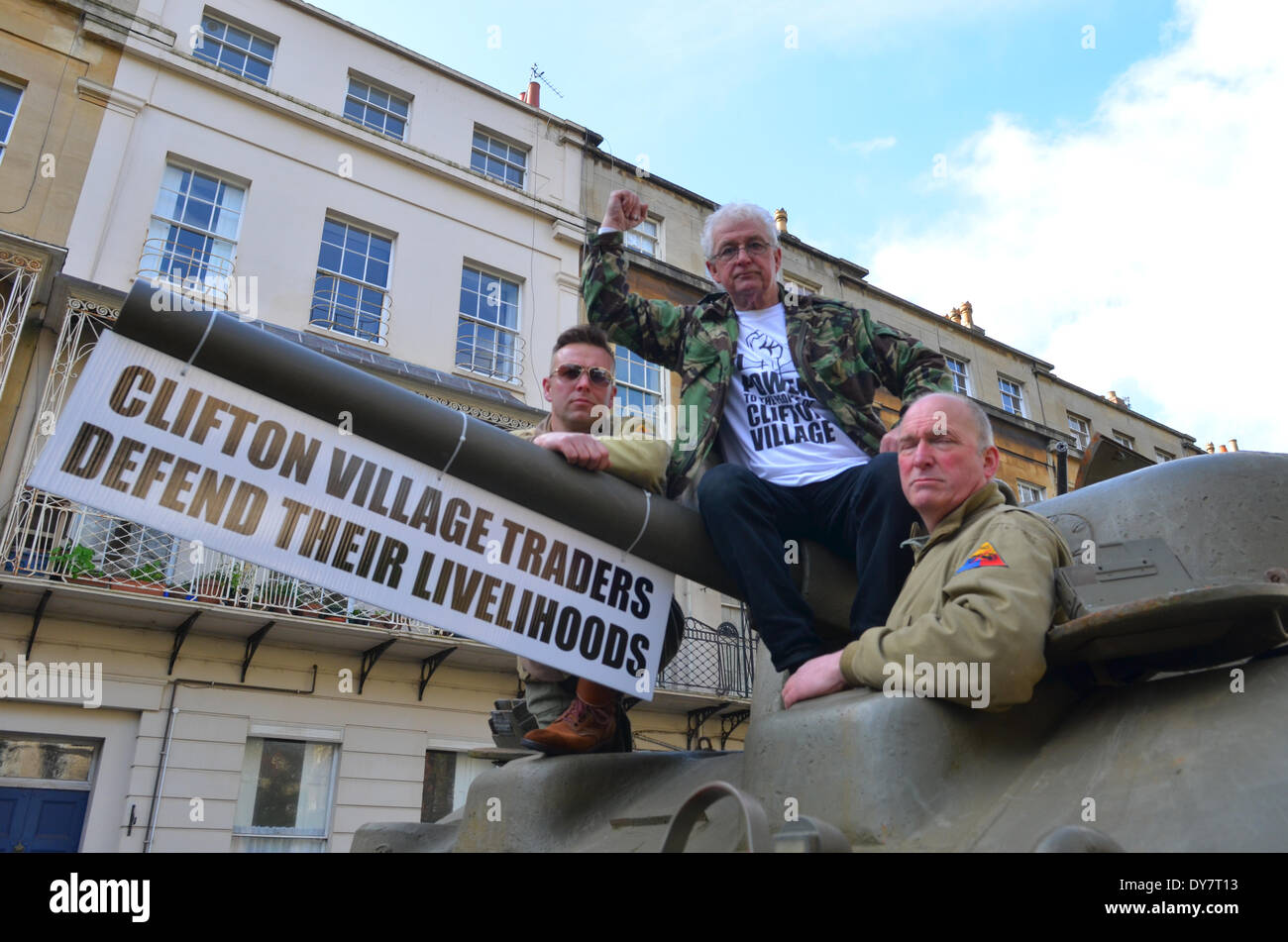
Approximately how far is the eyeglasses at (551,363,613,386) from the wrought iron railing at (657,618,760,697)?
1457 centimetres

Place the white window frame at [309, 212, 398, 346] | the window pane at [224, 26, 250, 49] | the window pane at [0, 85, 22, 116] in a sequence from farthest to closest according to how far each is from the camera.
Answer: the window pane at [224, 26, 250, 49] → the white window frame at [309, 212, 398, 346] → the window pane at [0, 85, 22, 116]

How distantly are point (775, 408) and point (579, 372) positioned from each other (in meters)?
0.79

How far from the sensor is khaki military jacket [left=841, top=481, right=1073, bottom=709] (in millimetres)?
2041

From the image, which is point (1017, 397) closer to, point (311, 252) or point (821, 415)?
point (311, 252)

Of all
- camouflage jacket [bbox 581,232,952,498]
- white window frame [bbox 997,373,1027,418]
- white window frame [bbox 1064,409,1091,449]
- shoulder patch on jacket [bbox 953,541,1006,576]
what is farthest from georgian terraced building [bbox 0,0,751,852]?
white window frame [bbox 1064,409,1091,449]

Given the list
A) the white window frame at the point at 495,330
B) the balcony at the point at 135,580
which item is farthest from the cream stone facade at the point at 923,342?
the balcony at the point at 135,580

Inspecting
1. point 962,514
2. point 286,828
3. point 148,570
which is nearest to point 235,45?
point 148,570

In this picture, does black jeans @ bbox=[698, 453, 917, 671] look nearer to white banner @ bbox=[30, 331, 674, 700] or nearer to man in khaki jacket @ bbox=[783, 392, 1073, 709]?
man in khaki jacket @ bbox=[783, 392, 1073, 709]

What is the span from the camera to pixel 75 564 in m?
12.6

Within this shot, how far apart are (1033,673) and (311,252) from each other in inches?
665

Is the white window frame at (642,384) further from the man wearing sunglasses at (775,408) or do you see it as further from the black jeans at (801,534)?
the black jeans at (801,534)

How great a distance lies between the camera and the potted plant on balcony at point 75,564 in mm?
12531
